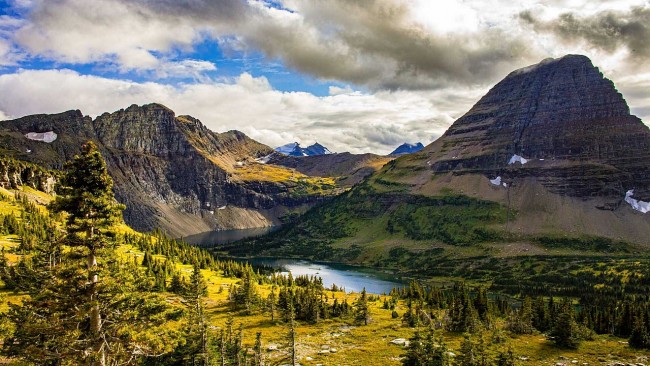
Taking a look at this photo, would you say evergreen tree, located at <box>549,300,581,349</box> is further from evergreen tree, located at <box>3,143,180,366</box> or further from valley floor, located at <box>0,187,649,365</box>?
evergreen tree, located at <box>3,143,180,366</box>

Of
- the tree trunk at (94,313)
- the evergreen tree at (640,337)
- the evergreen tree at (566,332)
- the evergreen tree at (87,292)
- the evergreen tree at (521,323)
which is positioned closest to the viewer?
the evergreen tree at (87,292)

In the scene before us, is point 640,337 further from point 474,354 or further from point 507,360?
point 507,360

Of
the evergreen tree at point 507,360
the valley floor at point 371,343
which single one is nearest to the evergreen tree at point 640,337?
the valley floor at point 371,343

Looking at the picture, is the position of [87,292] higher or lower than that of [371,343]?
higher

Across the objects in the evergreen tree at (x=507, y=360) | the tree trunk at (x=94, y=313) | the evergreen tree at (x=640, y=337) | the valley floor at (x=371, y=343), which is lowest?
the valley floor at (x=371, y=343)

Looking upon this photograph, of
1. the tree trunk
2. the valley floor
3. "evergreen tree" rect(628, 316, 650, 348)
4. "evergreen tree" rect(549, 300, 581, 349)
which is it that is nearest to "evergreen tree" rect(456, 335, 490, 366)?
the valley floor

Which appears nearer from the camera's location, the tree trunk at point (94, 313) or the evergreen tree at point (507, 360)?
the tree trunk at point (94, 313)

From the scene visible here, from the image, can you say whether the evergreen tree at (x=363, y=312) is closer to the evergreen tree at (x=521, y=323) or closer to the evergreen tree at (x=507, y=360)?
the evergreen tree at (x=521, y=323)

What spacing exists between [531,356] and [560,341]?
37.3 ft

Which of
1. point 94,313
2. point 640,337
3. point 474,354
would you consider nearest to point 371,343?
point 474,354

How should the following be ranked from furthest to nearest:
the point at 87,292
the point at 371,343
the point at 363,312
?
the point at 363,312
the point at 371,343
the point at 87,292

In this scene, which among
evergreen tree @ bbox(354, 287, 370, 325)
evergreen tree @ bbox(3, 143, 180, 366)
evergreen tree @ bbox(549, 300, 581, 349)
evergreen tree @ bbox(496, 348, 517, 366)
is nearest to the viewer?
evergreen tree @ bbox(3, 143, 180, 366)

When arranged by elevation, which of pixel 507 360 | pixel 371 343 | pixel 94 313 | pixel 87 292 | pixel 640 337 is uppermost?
pixel 87 292

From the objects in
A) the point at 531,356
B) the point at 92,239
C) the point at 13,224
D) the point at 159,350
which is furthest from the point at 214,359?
the point at 13,224
